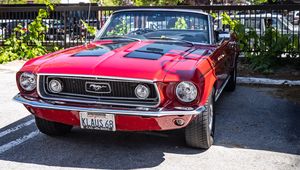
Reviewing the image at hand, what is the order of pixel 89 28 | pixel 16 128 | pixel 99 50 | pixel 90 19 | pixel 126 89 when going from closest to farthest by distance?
pixel 126 89 < pixel 99 50 < pixel 16 128 < pixel 89 28 < pixel 90 19

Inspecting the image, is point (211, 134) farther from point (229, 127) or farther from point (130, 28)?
point (130, 28)

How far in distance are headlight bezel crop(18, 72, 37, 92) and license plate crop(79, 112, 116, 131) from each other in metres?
0.67

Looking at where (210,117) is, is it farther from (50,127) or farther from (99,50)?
(50,127)

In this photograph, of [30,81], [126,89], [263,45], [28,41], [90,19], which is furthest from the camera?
[90,19]

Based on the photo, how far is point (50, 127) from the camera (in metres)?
5.19

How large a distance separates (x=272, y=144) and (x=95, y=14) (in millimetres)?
8510

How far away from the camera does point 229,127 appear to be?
5934mm

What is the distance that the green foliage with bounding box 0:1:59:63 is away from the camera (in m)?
12.1

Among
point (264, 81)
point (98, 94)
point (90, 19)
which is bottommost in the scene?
point (264, 81)

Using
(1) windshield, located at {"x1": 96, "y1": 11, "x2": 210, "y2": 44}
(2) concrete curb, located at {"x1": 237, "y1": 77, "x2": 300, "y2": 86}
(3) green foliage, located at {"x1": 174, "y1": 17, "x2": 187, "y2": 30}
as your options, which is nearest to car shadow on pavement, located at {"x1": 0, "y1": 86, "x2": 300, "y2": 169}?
(1) windshield, located at {"x1": 96, "y1": 11, "x2": 210, "y2": 44}

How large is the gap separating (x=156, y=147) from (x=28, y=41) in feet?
27.7

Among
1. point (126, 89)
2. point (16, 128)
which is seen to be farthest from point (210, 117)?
point (16, 128)

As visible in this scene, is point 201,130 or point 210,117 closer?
point 201,130

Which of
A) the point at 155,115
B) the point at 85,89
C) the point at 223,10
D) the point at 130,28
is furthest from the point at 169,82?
the point at 223,10
